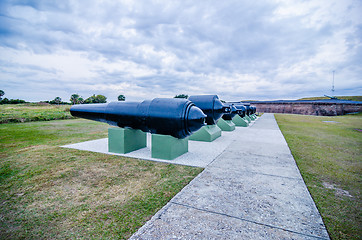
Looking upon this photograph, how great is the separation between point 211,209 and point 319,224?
130 centimetres

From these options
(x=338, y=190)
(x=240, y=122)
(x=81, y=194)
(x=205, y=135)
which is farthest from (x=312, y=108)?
(x=81, y=194)

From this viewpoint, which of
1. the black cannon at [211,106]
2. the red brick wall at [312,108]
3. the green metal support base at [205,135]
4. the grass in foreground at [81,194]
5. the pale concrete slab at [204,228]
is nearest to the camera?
the pale concrete slab at [204,228]

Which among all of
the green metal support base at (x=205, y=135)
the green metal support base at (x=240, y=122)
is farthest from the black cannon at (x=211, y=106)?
the green metal support base at (x=240, y=122)

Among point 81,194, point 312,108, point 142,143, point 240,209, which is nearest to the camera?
point 240,209

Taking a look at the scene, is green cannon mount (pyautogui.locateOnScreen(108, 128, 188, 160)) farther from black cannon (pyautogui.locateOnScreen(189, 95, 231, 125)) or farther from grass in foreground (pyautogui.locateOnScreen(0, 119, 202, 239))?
black cannon (pyautogui.locateOnScreen(189, 95, 231, 125))

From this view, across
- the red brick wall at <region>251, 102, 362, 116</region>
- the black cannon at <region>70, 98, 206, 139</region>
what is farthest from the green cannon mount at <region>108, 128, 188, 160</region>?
the red brick wall at <region>251, 102, 362, 116</region>

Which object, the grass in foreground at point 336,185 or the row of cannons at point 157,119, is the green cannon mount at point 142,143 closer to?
the row of cannons at point 157,119

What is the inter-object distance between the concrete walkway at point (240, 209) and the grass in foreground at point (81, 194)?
274mm

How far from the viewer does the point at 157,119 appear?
4305mm

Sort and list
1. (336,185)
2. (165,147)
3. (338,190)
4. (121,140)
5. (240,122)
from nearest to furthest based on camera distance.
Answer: (338,190)
(336,185)
(165,147)
(121,140)
(240,122)

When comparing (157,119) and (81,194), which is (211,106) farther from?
(81,194)

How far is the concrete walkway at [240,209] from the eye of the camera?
6.67 ft

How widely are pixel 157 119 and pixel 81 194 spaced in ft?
6.91

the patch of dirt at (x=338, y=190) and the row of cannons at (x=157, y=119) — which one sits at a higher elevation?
the row of cannons at (x=157, y=119)
